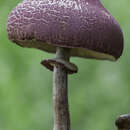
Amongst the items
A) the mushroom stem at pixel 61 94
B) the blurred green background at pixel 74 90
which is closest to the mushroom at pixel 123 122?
the mushroom stem at pixel 61 94

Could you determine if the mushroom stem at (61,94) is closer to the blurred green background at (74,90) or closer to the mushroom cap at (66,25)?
the mushroom cap at (66,25)

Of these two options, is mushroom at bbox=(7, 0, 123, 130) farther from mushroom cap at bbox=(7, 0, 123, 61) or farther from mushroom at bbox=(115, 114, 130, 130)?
mushroom at bbox=(115, 114, 130, 130)

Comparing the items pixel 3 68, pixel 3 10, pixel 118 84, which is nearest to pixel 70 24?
pixel 118 84

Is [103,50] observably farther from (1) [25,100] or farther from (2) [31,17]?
(1) [25,100]

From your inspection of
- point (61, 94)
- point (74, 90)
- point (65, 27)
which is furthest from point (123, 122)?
point (74, 90)

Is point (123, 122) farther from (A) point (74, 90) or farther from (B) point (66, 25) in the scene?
(A) point (74, 90)

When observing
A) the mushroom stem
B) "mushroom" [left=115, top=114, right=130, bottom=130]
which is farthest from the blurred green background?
the mushroom stem
